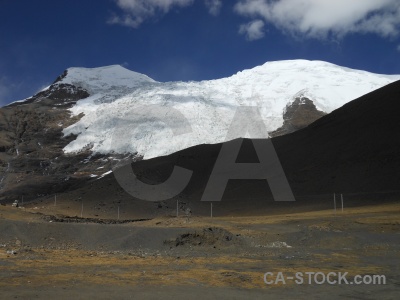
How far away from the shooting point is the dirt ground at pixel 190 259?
10688mm

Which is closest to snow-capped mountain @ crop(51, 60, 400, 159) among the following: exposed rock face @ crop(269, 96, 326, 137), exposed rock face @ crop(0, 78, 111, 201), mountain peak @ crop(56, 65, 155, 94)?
mountain peak @ crop(56, 65, 155, 94)

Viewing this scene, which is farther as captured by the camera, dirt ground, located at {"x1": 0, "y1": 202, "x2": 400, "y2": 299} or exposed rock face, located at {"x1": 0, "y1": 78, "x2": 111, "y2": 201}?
exposed rock face, located at {"x1": 0, "y1": 78, "x2": 111, "y2": 201}

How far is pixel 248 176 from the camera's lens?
5566cm

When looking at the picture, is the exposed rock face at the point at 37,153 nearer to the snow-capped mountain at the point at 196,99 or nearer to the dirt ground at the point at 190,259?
the snow-capped mountain at the point at 196,99

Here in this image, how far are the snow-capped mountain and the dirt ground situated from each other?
68.9 m

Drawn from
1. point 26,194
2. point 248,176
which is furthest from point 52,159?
point 248,176

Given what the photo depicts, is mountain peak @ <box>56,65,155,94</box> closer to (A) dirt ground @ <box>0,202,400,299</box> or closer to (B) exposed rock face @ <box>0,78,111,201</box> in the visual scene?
(B) exposed rock face @ <box>0,78,111,201</box>

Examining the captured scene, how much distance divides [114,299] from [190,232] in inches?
485

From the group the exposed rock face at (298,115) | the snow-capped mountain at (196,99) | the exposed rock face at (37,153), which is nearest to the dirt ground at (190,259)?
the exposed rock face at (37,153)

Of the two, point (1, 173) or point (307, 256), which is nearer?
point (307, 256)

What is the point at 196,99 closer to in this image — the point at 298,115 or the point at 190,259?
the point at 298,115

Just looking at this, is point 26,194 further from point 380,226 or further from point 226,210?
point 380,226

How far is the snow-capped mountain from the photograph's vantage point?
9903 cm

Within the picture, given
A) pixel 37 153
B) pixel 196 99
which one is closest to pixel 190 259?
pixel 37 153
